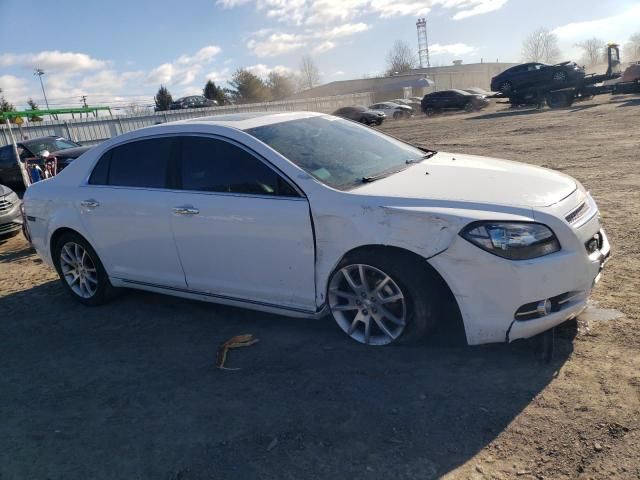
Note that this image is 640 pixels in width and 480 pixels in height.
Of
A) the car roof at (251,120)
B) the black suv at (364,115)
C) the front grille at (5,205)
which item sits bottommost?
the black suv at (364,115)

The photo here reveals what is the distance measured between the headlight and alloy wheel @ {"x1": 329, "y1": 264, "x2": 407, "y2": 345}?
0.64 meters

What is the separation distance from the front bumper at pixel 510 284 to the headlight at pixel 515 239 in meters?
0.04

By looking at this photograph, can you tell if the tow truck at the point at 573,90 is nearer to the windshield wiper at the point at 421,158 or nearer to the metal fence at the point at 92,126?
the metal fence at the point at 92,126

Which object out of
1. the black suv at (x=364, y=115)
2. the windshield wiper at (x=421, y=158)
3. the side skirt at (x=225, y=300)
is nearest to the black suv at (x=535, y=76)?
the black suv at (x=364, y=115)

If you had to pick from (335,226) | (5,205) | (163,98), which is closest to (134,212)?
(335,226)

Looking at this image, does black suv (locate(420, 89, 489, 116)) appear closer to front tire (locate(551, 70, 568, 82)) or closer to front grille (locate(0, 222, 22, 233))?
front tire (locate(551, 70, 568, 82))

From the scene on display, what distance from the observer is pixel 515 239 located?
303 centimetres

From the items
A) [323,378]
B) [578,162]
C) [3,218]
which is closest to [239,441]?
[323,378]

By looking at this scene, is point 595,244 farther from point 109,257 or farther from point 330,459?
point 109,257

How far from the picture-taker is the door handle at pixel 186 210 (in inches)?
160

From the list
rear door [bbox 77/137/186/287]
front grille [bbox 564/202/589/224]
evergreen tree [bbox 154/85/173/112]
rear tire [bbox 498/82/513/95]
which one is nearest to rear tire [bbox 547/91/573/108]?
rear tire [bbox 498/82/513/95]

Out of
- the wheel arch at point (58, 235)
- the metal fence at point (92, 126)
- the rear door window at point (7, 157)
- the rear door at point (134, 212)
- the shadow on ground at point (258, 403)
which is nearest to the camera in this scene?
the shadow on ground at point (258, 403)

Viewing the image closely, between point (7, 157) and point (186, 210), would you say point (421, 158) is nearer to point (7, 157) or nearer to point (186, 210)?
point (186, 210)

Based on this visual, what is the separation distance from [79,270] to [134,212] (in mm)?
1179
